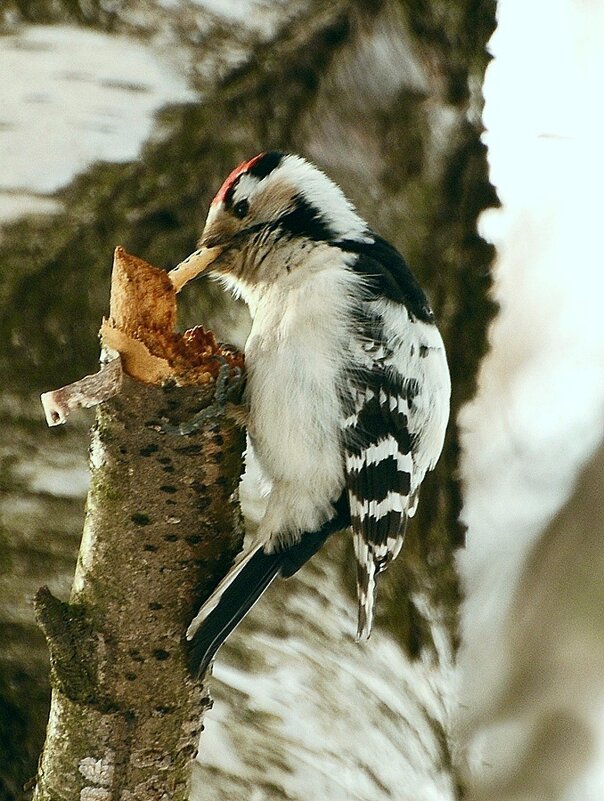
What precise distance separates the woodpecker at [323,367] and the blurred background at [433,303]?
1.53 feet

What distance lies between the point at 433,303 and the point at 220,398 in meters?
1.23

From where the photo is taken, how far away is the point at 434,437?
1764 mm

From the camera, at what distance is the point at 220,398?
1.29 m

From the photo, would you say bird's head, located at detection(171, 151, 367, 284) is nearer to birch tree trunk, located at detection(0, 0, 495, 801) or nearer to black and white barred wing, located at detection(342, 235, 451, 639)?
black and white barred wing, located at detection(342, 235, 451, 639)

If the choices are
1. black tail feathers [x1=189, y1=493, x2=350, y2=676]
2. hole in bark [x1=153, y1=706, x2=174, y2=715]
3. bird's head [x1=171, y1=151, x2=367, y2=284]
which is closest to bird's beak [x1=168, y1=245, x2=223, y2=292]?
bird's head [x1=171, y1=151, x2=367, y2=284]

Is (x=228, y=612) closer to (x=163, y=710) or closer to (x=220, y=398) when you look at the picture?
(x=163, y=710)

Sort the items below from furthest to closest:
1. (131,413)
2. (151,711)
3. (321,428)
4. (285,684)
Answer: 1. (285,684)
2. (321,428)
3. (151,711)
4. (131,413)

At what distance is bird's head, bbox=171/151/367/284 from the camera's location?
170 centimetres

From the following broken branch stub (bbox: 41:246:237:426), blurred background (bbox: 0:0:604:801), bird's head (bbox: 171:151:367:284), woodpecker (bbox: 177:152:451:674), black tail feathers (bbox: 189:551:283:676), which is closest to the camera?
broken branch stub (bbox: 41:246:237:426)

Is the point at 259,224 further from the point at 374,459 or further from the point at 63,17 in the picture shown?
the point at 63,17

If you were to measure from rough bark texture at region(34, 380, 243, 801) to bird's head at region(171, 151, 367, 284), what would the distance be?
527 mm

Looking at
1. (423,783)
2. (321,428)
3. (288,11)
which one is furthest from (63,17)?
(423,783)

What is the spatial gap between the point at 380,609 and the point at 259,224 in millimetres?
962

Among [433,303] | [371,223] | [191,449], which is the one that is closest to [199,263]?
[191,449]
